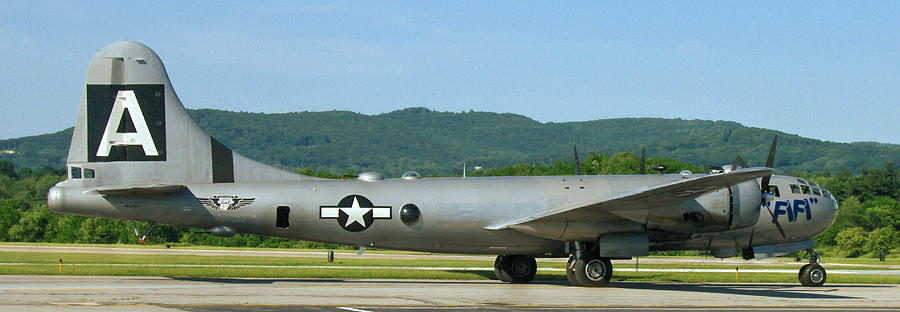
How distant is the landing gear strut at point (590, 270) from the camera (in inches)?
1089

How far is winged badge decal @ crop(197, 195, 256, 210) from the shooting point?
2691 cm

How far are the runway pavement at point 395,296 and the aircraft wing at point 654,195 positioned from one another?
80.1 inches

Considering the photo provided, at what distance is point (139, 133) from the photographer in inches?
1071

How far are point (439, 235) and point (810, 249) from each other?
1141 cm

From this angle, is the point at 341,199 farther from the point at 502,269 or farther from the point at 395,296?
the point at 502,269

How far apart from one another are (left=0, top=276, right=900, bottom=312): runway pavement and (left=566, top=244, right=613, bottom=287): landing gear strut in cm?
36

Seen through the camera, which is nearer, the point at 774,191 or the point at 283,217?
the point at 283,217

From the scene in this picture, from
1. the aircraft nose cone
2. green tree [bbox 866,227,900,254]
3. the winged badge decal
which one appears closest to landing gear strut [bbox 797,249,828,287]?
the winged badge decal

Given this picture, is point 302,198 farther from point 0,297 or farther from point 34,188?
point 34,188

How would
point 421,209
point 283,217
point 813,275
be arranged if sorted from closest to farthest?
point 283,217
point 421,209
point 813,275

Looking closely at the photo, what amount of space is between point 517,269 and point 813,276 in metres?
8.86

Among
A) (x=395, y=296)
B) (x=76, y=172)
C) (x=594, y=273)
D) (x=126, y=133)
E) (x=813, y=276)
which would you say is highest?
(x=126, y=133)

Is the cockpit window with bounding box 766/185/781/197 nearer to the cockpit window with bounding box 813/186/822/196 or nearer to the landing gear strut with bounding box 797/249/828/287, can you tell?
the cockpit window with bounding box 813/186/822/196

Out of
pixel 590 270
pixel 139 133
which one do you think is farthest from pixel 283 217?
pixel 590 270
